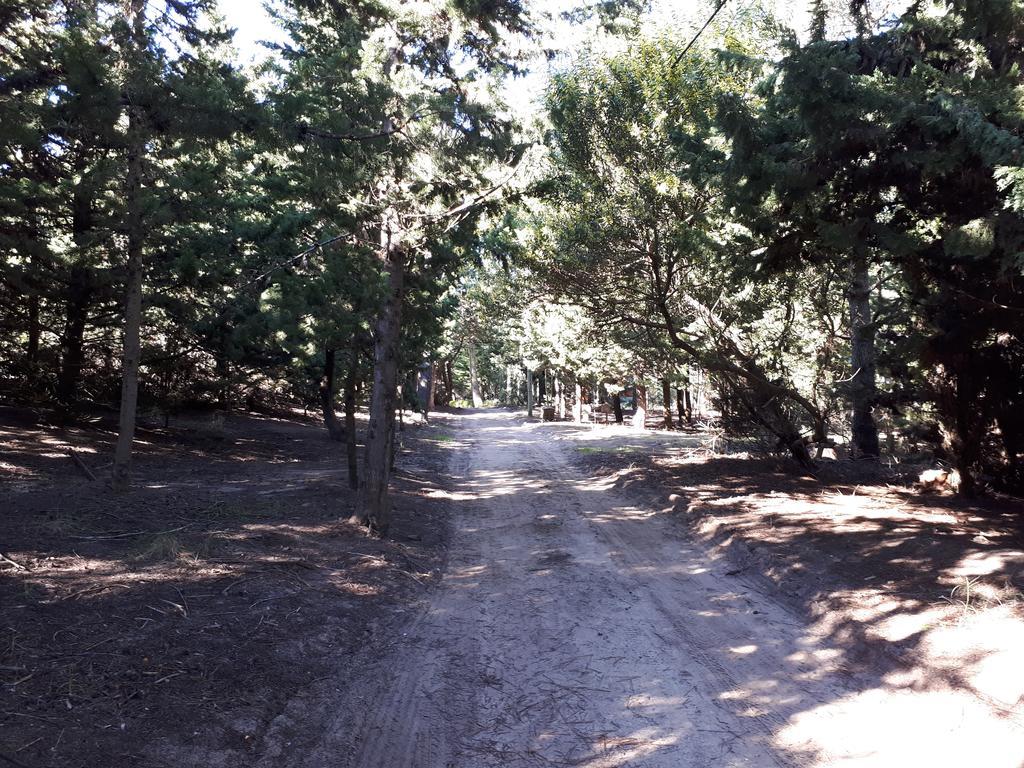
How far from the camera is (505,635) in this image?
5.92 m

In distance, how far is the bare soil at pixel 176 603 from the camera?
380cm

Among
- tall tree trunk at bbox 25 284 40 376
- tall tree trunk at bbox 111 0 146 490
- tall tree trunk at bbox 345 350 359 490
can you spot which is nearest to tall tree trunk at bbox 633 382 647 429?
tall tree trunk at bbox 345 350 359 490

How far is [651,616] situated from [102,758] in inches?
173

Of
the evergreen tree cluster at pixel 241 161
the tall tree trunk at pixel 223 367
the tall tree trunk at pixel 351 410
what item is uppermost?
the evergreen tree cluster at pixel 241 161

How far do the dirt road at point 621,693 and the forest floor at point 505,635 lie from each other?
2 cm

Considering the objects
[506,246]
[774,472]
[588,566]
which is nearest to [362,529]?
[588,566]

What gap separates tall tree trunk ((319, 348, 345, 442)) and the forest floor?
5034 millimetres

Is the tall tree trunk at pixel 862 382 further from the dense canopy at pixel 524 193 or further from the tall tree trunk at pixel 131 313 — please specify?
the tall tree trunk at pixel 131 313

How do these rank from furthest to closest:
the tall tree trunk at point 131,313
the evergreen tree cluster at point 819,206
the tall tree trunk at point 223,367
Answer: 1. the tall tree trunk at point 223,367
2. the tall tree trunk at point 131,313
3. the evergreen tree cluster at point 819,206

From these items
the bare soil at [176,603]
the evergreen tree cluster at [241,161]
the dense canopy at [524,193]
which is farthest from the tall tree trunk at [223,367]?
the bare soil at [176,603]

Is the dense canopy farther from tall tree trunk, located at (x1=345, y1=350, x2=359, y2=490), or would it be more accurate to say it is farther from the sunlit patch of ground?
the sunlit patch of ground

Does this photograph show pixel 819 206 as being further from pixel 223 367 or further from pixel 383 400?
pixel 223 367

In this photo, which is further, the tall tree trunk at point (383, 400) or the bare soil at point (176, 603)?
the tall tree trunk at point (383, 400)

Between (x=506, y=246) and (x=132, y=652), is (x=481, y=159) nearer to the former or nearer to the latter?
(x=506, y=246)
